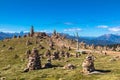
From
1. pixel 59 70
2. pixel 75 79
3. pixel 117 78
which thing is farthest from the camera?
pixel 59 70

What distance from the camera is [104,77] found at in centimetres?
9950

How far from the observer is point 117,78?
3757 inches

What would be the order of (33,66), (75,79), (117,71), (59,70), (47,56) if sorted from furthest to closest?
(47,56), (33,66), (59,70), (117,71), (75,79)

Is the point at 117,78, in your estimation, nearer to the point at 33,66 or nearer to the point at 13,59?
the point at 33,66

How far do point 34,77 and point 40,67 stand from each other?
2334 cm

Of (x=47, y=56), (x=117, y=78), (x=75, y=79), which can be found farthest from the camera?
(x=47, y=56)

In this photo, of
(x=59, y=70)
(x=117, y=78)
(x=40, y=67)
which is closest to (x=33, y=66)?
(x=40, y=67)

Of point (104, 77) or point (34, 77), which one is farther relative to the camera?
point (34, 77)

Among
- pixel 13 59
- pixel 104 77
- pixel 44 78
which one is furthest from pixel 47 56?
pixel 104 77

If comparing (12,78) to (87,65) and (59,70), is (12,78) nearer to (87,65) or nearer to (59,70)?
(59,70)

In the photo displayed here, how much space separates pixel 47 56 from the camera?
618 ft

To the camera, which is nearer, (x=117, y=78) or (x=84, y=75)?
(x=117, y=78)

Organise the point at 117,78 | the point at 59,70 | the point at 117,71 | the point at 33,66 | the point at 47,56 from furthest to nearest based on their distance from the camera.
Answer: the point at 47,56 → the point at 33,66 → the point at 59,70 → the point at 117,71 → the point at 117,78

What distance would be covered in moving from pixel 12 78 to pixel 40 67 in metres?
23.4
